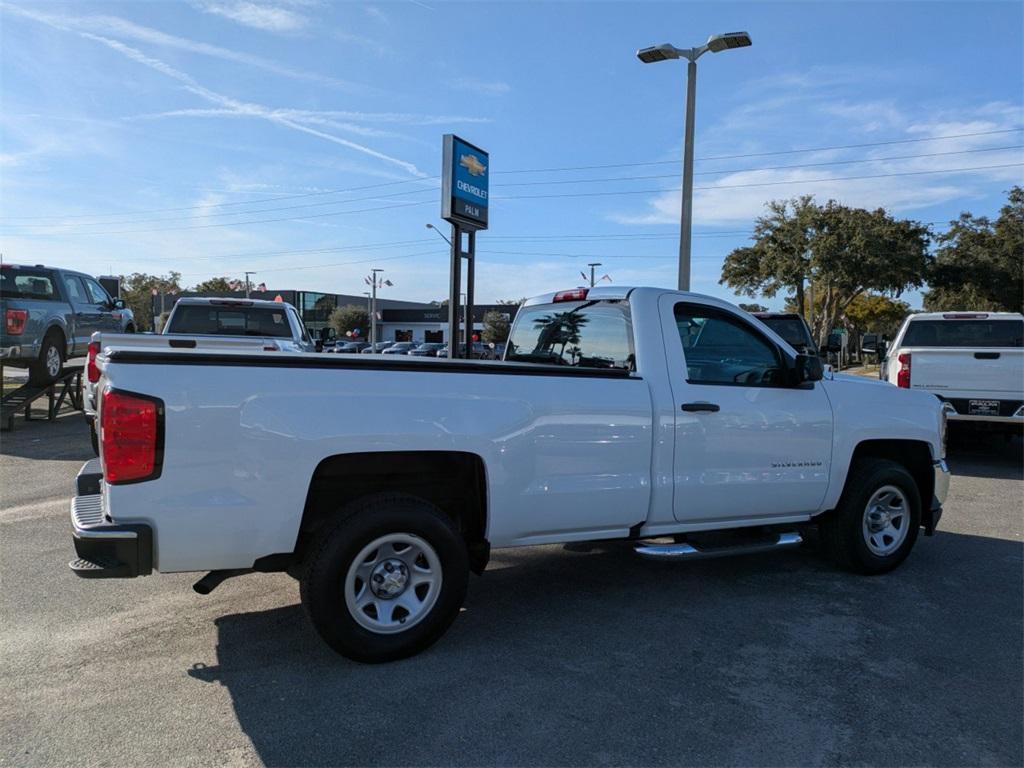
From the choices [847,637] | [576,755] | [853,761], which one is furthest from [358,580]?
[847,637]

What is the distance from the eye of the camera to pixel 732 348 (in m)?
4.93

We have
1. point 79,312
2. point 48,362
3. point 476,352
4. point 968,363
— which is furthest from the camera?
point 476,352

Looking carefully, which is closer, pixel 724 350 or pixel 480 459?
pixel 480 459

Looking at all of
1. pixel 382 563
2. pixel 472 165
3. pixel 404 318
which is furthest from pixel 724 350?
pixel 404 318

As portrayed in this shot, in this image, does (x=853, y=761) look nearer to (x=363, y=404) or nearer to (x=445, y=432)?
(x=445, y=432)

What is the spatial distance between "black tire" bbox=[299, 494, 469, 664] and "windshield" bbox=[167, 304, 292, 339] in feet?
22.2

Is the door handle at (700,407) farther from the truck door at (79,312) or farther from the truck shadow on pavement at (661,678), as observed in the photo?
the truck door at (79,312)

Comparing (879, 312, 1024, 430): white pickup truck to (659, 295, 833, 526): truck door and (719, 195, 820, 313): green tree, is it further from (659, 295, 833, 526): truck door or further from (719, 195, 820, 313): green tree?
(719, 195, 820, 313): green tree

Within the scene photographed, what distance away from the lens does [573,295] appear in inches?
208

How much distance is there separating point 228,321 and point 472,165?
5.39 m

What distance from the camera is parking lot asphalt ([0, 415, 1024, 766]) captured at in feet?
10.0

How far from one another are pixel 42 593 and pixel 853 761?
15.3ft

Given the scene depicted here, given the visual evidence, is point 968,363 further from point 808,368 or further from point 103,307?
point 103,307

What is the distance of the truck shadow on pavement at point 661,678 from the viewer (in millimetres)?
3076
